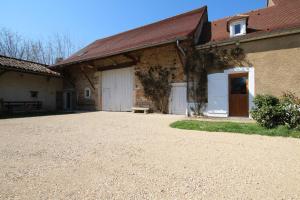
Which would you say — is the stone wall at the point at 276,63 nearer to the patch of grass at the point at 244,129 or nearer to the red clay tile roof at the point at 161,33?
the patch of grass at the point at 244,129

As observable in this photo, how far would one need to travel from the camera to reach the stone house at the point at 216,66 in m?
8.63

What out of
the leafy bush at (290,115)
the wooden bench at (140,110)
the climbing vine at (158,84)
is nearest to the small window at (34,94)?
the wooden bench at (140,110)

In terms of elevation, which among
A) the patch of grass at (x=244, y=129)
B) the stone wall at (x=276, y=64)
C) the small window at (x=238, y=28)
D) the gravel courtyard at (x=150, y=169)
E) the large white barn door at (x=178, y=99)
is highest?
the small window at (x=238, y=28)

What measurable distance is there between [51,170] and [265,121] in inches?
239

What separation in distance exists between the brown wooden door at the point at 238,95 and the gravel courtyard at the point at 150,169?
4692mm

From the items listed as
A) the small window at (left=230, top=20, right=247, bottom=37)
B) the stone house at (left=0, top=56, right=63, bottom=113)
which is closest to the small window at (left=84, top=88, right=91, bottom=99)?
the stone house at (left=0, top=56, right=63, bottom=113)

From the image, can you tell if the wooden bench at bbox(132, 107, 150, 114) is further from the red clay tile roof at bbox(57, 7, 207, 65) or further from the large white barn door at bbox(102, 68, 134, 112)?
the red clay tile roof at bbox(57, 7, 207, 65)

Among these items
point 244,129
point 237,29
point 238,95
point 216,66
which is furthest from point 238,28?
point 244,129

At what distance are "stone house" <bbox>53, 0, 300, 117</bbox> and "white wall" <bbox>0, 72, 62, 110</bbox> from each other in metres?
2.99

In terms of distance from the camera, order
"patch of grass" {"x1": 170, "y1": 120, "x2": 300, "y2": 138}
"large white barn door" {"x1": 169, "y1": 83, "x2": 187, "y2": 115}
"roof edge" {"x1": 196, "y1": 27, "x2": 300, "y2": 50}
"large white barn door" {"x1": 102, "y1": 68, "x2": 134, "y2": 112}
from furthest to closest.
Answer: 1. "large white barn door" {"x1": 102, "y1": 68, "x2": 134, "y2": 112}
2. "large white barn door" {"x1": 169, "y1": 83, "x2": 187, "y2": 115}
3. "roof edge" {"x1": 196, "y1": 27, "x2": 300, "y2": 50}
4. "patch of grass" {"x1": 170, "y1": 120, "x2": 300, "y2": 138}

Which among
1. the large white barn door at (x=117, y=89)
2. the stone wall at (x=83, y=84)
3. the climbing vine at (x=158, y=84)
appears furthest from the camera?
the stone wall at (x=83, y=84)

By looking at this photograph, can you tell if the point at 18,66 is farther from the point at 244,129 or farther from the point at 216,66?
the point at 244,129

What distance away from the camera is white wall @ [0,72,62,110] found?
46.6ft

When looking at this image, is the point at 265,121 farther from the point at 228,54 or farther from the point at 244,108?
the point at 228,54
